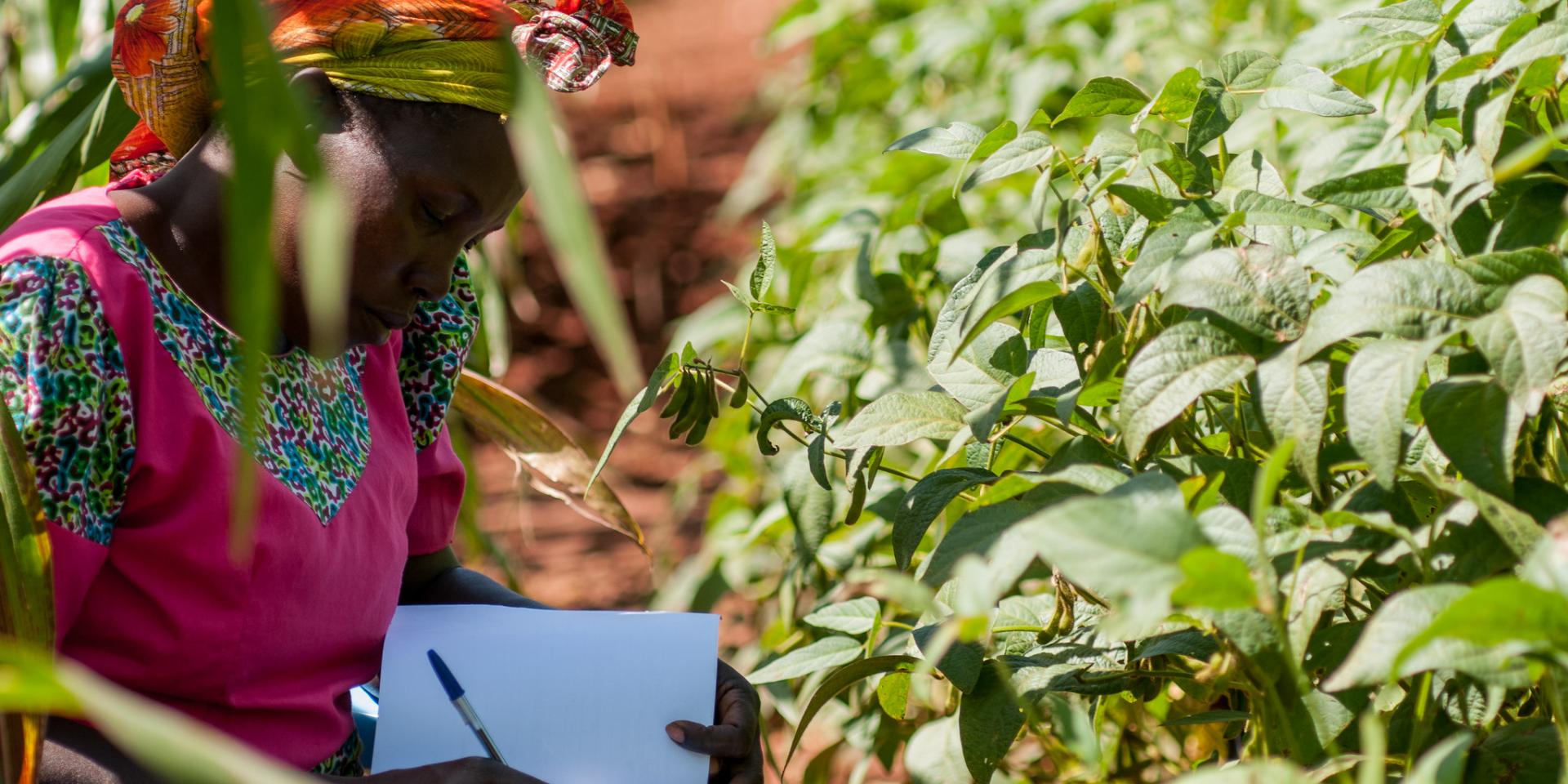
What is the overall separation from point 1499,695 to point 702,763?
524mm

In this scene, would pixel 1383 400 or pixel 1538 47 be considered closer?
pixel 1383 400

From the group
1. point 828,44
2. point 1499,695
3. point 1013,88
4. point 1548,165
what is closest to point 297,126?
point 1499,695

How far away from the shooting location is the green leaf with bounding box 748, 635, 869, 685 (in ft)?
3.46

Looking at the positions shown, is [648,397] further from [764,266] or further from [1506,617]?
[1506,617]

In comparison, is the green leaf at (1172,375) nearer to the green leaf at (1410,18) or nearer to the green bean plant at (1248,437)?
the green bean plant at (1248,437)

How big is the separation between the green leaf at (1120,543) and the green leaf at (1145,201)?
367mm

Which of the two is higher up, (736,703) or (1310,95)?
(1310,95)

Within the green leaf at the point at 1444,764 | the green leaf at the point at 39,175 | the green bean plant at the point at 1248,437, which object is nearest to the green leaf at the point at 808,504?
the green bean plant at the point at 1248,437

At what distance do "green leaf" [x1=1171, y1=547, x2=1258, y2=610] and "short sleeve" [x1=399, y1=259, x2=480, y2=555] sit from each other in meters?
0.86

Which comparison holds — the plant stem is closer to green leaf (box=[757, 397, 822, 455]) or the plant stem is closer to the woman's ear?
green leaf (box=[757, 397, 822, 455])

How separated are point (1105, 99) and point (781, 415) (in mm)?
298

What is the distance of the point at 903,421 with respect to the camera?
904 mm

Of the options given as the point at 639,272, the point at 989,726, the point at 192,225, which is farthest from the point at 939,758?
the point at 639,272

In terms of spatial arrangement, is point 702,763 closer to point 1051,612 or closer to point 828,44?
point 1051,612
